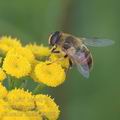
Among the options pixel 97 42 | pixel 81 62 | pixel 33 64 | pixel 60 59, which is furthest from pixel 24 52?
pixel 97 42

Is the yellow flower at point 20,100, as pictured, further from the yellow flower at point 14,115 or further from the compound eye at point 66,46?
the compound eye at point 66,46

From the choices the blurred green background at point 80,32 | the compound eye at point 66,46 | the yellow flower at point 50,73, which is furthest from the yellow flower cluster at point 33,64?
the blurred green background at point 80,32

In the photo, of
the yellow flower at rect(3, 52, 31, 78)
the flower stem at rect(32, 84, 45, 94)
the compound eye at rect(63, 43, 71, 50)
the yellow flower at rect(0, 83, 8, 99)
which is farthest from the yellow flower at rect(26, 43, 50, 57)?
the yellow flower at rect(0, 83, 8, 99)

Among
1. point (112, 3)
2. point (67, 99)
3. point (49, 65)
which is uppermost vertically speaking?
point (112, 3)

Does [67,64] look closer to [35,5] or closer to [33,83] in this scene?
[33,83]

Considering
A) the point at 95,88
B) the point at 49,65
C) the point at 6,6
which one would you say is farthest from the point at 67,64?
the point at 6,6

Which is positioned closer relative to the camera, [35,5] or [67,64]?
[67,64]
